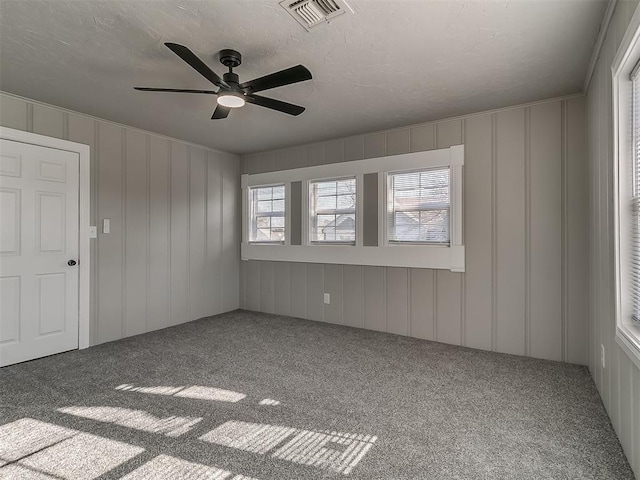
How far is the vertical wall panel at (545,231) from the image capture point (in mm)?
3164

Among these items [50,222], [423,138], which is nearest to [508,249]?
[423,138]

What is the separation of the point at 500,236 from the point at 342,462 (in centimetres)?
262

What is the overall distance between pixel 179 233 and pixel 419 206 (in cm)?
302

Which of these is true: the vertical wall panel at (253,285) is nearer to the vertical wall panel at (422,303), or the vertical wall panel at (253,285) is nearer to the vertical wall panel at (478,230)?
the vertical wall panel at (422,303)

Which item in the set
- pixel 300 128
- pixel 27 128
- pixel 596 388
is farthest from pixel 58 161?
pixel 596 388

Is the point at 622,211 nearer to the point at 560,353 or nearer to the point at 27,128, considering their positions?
the point at 560,353

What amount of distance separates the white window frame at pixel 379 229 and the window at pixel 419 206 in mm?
80

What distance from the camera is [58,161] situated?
3.40 meters

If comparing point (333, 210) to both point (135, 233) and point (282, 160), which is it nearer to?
point (282, 160)

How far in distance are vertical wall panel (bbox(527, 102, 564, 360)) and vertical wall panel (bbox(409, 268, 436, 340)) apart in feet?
3.03

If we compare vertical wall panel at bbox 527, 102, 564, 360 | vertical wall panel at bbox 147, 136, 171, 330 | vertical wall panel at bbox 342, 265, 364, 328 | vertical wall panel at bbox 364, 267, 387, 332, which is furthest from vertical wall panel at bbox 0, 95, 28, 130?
vertical wall panel at bbox 527, 102, 564, 360

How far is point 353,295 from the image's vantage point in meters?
4.37

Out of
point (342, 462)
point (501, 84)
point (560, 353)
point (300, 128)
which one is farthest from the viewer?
point (300, 128)

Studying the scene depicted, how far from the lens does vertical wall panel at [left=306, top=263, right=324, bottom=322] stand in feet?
15.2
